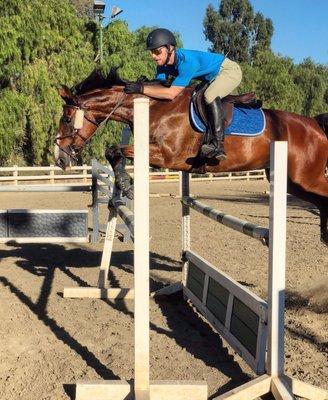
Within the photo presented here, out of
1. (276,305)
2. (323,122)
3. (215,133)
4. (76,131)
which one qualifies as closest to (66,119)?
(76,131)

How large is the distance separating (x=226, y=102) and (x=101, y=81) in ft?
3.78

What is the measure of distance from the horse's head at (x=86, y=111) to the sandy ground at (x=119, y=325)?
1.41 meters

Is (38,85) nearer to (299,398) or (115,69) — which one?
(115,69)

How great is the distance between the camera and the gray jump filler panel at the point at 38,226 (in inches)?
283

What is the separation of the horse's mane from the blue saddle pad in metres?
0.77

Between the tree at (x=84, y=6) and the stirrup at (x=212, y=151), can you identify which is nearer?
the stirrup at (x=212, y=151)

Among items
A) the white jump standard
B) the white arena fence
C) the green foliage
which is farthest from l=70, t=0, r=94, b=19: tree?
the white jump standard

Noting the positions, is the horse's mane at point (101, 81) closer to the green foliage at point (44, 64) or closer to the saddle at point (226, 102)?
the saddle at point (226, 102)

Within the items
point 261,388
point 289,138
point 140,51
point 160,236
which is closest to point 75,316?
point 261,388

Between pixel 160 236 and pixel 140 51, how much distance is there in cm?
2179

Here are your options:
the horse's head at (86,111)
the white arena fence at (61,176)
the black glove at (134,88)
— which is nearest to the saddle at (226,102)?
the black glove at (134,88)

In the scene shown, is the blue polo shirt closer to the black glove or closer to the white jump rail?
the black glove

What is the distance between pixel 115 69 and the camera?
467 cm

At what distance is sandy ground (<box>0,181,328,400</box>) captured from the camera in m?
3.15
